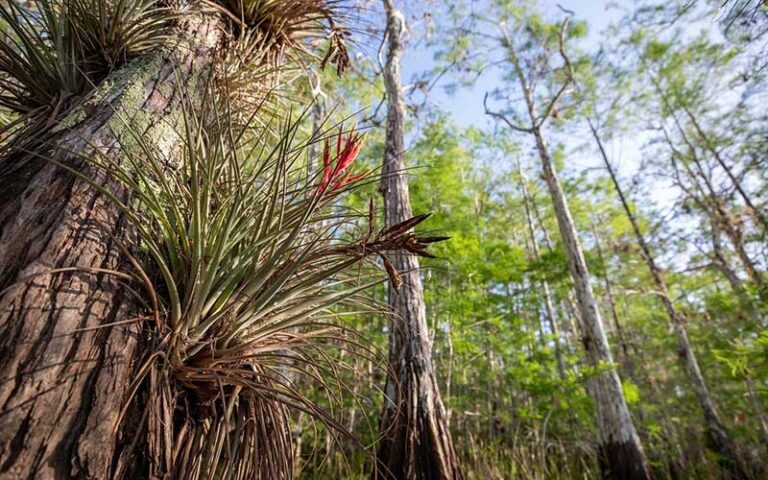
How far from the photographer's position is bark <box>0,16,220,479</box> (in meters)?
0.44

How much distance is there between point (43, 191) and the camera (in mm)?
627

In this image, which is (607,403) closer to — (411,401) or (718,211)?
(411,401)

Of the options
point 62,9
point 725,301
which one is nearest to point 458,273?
point 62,9

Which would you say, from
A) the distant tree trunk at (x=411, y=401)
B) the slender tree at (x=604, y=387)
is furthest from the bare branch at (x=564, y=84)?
the distant tree trunk at (x=411, y=401)

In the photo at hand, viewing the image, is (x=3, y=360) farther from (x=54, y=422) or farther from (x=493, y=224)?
(x=493, y=224)

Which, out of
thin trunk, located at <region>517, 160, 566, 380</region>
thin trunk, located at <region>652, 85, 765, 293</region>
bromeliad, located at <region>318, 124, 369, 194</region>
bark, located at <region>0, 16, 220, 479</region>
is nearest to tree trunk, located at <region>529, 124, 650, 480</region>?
thin trunk, located at <region>517, 160, 566, 380</region>

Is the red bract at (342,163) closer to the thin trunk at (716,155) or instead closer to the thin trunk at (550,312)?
the thin trunk at (550,312)

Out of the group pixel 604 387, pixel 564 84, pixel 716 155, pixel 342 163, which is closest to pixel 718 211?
pixel 716 155

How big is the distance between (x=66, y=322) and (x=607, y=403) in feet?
16.7

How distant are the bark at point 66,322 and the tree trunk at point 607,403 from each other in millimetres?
4633

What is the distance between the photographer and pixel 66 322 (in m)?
0.52

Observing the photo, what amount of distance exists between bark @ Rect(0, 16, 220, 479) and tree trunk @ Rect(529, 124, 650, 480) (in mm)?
4633

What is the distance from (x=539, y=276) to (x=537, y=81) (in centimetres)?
400

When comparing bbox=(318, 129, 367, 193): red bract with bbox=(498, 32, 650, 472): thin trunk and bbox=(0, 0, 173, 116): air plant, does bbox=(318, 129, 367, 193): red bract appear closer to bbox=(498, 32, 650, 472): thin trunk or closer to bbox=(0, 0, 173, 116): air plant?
bbox=(0, 0, 173, 116): air plant
